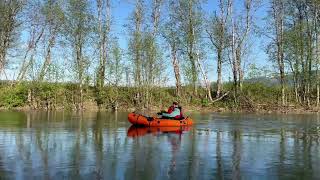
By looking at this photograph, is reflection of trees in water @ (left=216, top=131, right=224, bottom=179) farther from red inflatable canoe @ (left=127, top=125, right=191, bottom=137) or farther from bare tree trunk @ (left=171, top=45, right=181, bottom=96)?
bare tree trunk @ (left=171, top=45, right=181, bottom=96)

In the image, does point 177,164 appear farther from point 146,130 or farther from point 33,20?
point 33,20

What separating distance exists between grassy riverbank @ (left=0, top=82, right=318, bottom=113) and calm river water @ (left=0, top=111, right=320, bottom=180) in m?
19.7

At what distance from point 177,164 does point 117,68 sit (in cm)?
3525

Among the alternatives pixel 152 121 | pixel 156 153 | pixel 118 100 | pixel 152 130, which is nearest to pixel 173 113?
pixel 152 121

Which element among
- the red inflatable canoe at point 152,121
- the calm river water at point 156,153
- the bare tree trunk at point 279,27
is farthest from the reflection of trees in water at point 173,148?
the bare tree trunk at point 279,27

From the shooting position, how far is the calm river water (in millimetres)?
12742

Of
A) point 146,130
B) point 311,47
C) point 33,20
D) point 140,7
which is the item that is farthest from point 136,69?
point 146,130

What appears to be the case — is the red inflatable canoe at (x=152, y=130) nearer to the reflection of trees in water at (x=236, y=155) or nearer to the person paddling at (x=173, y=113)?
the person paddling at (x=173, y=113)

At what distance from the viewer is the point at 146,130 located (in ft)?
83.1

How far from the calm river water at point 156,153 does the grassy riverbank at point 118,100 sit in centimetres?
1970

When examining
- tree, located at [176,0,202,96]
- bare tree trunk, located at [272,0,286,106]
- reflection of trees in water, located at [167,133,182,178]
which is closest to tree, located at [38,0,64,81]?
tree, located at [176,0,202,96]

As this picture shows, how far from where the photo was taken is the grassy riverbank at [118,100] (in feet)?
147

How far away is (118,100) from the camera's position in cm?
4691

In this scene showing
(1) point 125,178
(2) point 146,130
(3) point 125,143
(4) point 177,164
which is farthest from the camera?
(2) point 146,130
